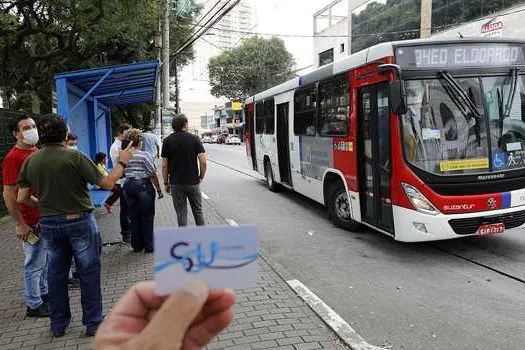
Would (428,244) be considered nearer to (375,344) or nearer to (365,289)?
(365,289)

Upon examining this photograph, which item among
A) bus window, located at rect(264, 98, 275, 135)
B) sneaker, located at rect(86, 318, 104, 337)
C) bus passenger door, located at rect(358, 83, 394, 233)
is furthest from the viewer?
bus window, located at rect(264, 98, 275, 135)

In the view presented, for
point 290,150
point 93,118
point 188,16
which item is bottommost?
point 290,150

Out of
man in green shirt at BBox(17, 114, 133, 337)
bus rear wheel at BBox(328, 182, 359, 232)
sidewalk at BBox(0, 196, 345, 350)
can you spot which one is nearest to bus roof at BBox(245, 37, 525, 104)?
bus rear wheel at BBox(328, 182, 359, 232)

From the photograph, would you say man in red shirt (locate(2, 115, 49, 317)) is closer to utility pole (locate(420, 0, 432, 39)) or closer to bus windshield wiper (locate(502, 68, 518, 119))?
bus windshield wiper (locate(502, 68, 518, 119))

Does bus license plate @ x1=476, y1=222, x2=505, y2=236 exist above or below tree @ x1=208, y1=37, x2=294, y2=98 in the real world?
below

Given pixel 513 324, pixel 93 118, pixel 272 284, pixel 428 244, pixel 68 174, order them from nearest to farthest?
1. pixel 68 174
2. pixel 513 324
3. pixel 272 284
4. pixel 428 244
5. pixel 93 118

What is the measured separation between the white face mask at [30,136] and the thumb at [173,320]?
146 inches

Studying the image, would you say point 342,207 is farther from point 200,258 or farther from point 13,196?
point 200,258

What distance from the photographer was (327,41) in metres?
37.2

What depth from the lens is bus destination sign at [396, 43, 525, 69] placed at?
20.3 ft

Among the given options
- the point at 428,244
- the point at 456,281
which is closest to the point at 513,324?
the point at 456,281

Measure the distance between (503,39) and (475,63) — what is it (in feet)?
1.82

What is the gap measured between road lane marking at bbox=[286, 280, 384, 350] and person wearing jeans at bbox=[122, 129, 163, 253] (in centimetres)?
238

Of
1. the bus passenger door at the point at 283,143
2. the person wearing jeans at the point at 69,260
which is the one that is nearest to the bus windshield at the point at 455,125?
the person wearing jeans at the point at 69,260
